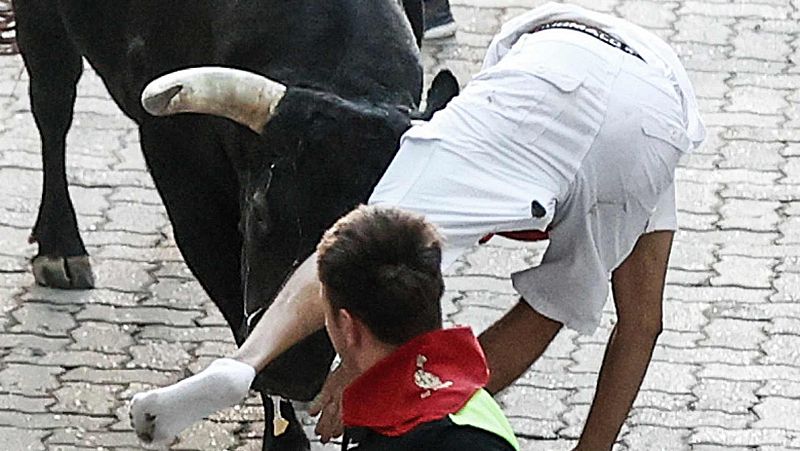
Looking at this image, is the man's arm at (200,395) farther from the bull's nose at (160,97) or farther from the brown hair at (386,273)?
the bull's nose at (160,97)

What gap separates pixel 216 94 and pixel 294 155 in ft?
0.85

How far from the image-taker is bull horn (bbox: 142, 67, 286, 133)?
4688 millimetres

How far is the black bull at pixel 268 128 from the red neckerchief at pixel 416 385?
1.37 m

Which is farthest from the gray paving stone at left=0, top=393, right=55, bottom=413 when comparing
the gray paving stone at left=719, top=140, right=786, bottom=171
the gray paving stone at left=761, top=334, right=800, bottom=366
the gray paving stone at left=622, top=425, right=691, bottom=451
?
the gray paving stone at left=719, top=140, right=786, bottom=171

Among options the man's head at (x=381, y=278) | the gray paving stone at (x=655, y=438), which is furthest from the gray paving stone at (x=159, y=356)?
the man's head at (x=381, y=278)

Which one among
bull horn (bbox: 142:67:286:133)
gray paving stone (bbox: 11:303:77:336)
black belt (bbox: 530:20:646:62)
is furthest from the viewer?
gray paving stone (bbox: 11:303:77:336)

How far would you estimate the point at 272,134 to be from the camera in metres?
4.84

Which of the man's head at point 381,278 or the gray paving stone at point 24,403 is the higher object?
the man's head at point 381,278

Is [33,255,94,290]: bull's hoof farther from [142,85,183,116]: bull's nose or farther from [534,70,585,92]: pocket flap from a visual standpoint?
[534,70,585,92]: pocket flap

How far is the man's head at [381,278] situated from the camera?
11.0ft

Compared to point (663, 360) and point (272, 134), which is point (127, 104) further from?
point (663, 360)

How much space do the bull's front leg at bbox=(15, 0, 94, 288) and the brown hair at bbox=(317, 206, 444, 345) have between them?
3.49m

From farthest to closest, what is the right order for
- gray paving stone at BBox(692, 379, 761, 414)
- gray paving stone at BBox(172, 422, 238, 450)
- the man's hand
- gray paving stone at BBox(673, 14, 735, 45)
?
gray paving stone at BBox(673, 14, 735, 45) < gray paving stone at BBox(692, 379, 761, 414) < gray paving stone at BBox(172, 422, 238, 450) < the man's hand

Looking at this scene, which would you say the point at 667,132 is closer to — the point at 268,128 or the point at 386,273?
the point at 268,128
